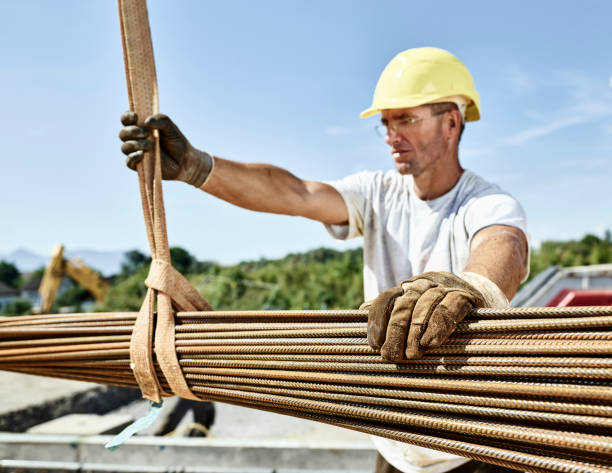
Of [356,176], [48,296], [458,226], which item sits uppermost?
[356,176]

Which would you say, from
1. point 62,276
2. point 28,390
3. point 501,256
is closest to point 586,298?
point 501,256

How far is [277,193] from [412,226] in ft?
2.10

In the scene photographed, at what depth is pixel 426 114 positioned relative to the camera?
2273mm

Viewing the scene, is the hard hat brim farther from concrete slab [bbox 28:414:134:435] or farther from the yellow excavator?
the yellow excavator

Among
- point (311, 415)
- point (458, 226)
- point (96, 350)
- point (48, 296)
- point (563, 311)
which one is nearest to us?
point (563, 311)

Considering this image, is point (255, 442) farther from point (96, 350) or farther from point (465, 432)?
point (465, 432)

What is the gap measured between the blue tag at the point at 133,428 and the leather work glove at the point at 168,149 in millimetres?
748

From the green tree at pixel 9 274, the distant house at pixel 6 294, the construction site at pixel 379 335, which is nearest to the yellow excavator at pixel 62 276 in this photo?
the construction site at pixel 379 335

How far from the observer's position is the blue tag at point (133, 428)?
1.40 metres

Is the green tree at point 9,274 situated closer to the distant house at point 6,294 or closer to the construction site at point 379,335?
the distant house at point 6,294

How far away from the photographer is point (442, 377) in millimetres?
1020

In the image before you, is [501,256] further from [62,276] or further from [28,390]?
[62,276]

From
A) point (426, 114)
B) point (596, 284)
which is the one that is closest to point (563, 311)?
point (426, 114)

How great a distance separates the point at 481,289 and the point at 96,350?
3.56 feet
